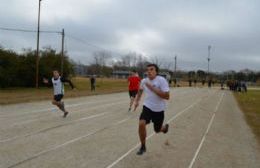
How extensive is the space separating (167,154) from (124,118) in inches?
282

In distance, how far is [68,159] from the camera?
324 inches

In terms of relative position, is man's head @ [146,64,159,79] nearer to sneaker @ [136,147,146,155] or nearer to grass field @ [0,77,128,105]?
sneaker @ [136,147,146,155]

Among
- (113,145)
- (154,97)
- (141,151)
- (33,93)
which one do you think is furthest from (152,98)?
(33,93)

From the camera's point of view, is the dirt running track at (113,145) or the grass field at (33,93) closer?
the dirt running track at (113,145)

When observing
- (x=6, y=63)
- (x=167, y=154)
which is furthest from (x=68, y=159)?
(x=6, y=63)

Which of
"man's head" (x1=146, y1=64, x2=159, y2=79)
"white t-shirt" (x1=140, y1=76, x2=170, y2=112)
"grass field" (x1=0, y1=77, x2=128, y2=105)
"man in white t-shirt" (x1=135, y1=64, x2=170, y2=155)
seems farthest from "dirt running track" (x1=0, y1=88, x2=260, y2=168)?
"grass field" (x1=0, y1=77, x2=128, y2=105)

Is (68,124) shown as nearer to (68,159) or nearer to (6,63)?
(68,159)

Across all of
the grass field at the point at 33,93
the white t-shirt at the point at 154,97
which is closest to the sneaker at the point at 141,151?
the white t-shirt at the point at 154,97

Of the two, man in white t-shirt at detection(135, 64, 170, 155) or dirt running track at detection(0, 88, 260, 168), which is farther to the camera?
man in white t-shirt at detection(135, 64, 170, 155)

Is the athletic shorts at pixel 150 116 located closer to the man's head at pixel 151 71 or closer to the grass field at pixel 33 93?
the man's head at pixel 151 71

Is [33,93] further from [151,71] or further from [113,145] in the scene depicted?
[151,71]

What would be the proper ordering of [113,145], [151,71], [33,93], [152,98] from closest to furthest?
[151,71] < [152,98] < [113,145] < [33,93]

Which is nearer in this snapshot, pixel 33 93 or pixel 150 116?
pixel 150 116

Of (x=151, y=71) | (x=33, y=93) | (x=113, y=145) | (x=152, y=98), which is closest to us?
(x=151, y=71)
